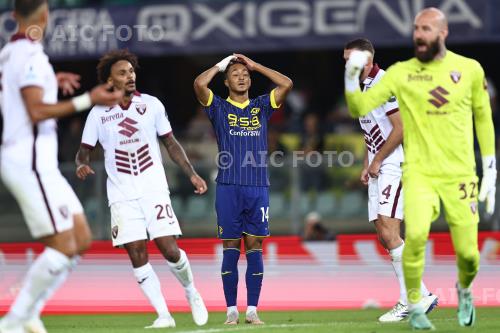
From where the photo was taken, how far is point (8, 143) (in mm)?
7992

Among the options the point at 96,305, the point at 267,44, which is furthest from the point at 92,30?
the point at 96,305

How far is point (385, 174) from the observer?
11336mm

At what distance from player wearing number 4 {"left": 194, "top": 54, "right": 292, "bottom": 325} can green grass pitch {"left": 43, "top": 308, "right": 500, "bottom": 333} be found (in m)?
0.55

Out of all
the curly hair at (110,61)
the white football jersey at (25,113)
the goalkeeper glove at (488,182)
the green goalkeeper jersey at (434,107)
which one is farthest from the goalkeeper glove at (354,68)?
the curly hair at (110,61)

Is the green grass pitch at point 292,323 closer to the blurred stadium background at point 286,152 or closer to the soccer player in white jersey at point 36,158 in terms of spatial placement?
the blurred stadium background at point 286,152

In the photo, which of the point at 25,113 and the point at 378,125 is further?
the point at 378,125

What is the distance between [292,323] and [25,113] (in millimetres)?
3973

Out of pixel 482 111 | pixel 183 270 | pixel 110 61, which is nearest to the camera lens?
pixel 482 111

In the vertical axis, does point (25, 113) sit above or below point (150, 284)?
above

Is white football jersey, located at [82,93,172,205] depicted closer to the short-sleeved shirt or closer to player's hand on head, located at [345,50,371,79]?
the short-sleeved shirt

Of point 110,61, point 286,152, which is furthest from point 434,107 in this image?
point 286,152

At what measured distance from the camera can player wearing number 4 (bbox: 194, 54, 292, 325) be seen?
1114 centimetres

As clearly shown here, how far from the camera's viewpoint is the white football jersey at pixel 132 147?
1059cm

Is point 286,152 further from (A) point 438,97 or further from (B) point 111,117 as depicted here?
(A) point 438,97
